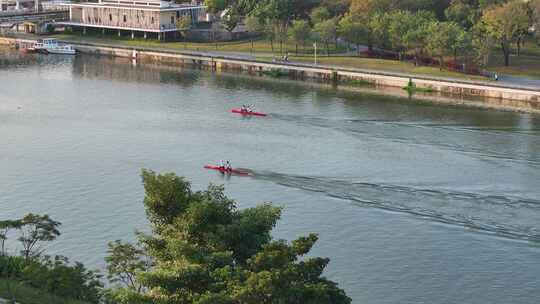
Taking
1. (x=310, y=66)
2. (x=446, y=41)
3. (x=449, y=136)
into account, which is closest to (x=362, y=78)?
(x=310, y=66)

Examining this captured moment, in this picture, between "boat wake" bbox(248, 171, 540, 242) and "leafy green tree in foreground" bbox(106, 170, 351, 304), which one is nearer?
"leafy green tree in foreground" bbox(106, 170, 351, 304)

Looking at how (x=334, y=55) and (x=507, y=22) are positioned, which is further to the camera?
(x=334, y=55)

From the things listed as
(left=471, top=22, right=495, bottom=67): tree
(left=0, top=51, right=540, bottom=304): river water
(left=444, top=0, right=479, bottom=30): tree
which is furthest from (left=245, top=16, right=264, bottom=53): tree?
(left=471, top=22, right=495, bottom=67): tree

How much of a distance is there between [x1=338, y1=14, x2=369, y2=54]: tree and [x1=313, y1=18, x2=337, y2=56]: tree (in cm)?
72

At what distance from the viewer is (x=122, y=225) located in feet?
165

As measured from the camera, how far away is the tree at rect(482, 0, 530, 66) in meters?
94.4

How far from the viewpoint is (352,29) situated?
102250 mm

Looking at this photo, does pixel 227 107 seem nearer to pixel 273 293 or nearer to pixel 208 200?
pixel 208 200

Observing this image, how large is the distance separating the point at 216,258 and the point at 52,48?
85.7 m

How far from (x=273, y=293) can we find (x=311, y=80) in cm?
6767

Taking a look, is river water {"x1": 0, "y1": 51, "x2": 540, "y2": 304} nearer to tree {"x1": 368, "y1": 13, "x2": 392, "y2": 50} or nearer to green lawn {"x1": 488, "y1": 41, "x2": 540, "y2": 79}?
tree {"x1": 368, "y1": 13, "x2": 392, "y2": 50}

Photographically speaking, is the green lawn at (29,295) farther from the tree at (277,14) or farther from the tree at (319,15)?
the tree at (319,15)

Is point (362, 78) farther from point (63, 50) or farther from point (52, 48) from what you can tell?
point (52, 48)

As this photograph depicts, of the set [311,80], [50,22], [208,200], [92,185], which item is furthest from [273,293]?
[50,22]
